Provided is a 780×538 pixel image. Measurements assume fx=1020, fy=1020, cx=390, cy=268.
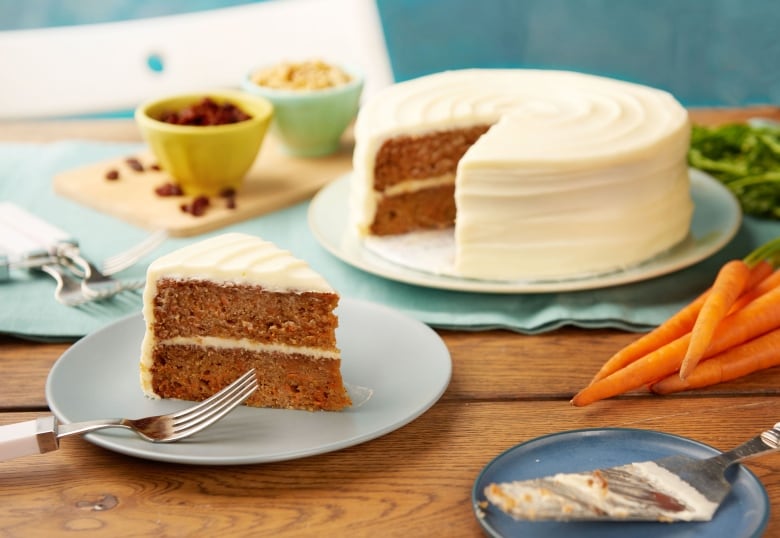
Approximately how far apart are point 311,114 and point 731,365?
7.15 feet

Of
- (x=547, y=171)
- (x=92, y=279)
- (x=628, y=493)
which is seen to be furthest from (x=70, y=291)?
(x=628, y=493)

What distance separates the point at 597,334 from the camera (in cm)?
277

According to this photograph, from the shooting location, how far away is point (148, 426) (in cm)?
209

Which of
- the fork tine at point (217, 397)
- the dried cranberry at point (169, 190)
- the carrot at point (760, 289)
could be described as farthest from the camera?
the dried cranberry at point (169, 190)

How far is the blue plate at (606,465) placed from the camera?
5.79 ft

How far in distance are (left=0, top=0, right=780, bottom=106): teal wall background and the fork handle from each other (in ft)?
19.3

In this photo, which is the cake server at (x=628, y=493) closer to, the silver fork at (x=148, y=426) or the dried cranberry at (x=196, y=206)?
the silver fork at (x=148, y=426)

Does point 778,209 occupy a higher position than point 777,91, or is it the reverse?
point 778,209

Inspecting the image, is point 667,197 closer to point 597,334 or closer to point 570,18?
point 597,334

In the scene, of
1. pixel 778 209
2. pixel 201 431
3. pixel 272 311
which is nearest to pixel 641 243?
pixel 778 209

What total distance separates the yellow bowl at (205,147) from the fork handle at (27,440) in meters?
1.83

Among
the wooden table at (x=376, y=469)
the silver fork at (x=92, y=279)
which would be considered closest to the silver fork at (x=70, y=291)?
the silver fork at (x=92, y=279)

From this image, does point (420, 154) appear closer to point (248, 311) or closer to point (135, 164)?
point (135, 164)

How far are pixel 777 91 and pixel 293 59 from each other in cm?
449
